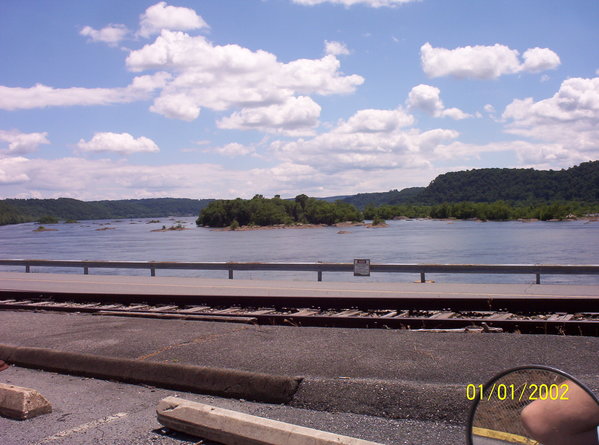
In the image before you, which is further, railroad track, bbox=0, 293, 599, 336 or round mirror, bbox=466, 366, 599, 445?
railroad track, bbox=0, 293, 599, 336

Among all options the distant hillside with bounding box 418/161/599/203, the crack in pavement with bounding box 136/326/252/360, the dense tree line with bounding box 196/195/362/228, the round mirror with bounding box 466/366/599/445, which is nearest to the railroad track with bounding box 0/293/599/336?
the crack in pavement with bounding box 136/326/252/360

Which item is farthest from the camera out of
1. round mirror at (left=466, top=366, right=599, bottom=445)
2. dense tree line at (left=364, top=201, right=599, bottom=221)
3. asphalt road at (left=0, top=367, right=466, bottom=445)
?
dense tree line at (left=364, top=201, right=599, bottom=221)

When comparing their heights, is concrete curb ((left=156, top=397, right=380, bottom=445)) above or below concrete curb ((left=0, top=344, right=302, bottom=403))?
above

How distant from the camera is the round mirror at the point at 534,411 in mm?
2188

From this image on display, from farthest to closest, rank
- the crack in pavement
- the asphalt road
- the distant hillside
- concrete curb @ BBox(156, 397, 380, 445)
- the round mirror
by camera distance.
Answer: the distant hillside → the crack in pavement → the asphalt road → concrete curb @ BBox(156, 397, 380, 445) → the round mirror

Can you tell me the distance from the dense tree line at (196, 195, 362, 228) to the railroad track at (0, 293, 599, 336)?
12283cm

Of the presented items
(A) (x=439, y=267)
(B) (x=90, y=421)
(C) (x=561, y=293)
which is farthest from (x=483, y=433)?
(A) (x=439, y=267)

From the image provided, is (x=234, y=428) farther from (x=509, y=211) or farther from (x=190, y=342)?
(x=509, y=211)

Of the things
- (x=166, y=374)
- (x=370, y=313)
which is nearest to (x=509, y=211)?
(x=370, y=313)

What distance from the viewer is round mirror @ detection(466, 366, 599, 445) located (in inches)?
86.1

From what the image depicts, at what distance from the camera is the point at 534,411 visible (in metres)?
2.35

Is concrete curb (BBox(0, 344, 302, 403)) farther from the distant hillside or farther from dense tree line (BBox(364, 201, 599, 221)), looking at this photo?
the distant hillside

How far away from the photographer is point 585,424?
2.18 metres

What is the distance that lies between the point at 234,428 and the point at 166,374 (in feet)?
7.91
